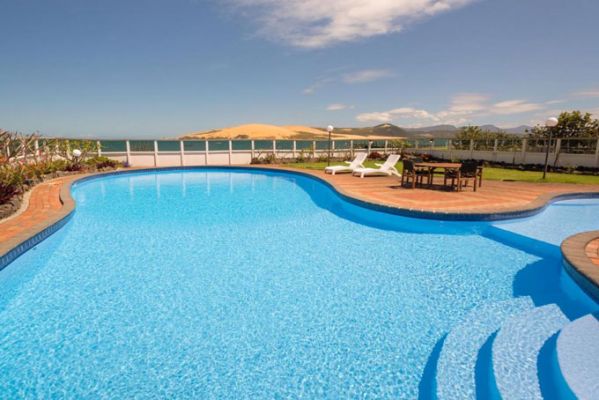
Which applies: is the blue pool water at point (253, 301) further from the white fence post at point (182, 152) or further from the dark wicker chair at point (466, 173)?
the white fence post at point (182, 152)

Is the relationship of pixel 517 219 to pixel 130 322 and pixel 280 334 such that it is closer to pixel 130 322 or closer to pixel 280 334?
pixel 280 334

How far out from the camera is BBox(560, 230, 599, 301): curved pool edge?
11.6 ft

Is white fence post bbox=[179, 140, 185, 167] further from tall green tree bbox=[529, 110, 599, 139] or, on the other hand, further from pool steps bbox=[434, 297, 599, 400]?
tall green tree bbox=[529, 110, 599, 139]

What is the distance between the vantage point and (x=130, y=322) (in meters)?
3.61

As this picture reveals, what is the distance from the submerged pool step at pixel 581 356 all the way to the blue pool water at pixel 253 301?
2.70 ft

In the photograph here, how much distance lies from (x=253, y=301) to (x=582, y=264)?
13.7 ft

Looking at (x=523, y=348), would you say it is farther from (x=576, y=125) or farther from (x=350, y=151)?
(x=576, y=125)

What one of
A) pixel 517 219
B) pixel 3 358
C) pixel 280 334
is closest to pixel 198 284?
pixel 280 334

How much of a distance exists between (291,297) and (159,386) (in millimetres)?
1922

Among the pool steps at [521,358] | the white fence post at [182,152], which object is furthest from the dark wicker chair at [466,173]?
the white fence post at [182,152]

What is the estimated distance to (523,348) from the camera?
2.87 metres

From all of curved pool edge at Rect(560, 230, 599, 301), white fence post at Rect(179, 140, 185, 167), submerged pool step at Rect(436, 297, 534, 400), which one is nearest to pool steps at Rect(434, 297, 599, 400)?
submerged pool step at Rect(436, 297, 534, 400)

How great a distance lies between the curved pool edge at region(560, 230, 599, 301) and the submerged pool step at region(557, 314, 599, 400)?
2.27 ft

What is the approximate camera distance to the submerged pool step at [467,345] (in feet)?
8.25
